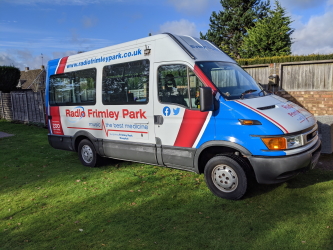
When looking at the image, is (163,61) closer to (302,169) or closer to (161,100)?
(161,100)

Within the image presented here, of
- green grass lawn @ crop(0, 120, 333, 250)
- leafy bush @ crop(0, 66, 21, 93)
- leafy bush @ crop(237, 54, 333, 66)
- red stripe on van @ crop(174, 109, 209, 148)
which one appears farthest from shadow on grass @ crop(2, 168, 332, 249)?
leafy bush @ crop(0, 66, 21, 93)

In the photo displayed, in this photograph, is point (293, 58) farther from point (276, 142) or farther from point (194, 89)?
point (276, 142)

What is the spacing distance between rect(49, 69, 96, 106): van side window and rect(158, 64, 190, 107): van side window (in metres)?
1.95

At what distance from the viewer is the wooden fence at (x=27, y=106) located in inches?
573

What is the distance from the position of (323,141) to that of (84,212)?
5.26 meters

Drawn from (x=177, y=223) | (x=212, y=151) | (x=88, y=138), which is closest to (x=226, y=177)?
(x=212, y=151)

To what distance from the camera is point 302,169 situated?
14.5ft

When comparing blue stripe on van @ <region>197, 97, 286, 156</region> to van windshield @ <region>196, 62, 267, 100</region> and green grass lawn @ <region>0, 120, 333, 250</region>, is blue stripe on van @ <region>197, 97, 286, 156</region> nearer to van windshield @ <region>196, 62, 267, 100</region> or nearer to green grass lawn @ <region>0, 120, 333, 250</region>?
van windshield @ <region>196, 62, 267, 100</region>

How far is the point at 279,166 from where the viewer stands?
165 inches

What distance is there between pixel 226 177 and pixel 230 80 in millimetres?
1720

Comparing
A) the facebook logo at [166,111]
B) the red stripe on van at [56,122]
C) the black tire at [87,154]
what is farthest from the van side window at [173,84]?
the red stripe on van at [56,122]

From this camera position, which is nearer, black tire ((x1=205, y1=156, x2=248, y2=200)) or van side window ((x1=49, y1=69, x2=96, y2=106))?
black tire ((x1=205, y1=156, x2=248, y2=200))

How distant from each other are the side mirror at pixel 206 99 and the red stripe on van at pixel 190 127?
0.28 metres

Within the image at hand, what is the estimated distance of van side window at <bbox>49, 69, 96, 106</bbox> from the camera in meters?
6.56
